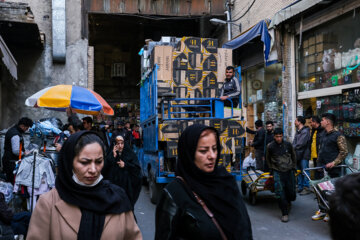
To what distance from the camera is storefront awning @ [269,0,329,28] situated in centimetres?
914

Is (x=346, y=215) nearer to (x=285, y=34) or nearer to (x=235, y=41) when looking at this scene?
(x=285, y=34)

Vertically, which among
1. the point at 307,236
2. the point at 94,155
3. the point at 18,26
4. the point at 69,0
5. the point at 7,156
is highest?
the point at 69,0

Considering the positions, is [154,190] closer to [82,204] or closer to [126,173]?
[126,173]

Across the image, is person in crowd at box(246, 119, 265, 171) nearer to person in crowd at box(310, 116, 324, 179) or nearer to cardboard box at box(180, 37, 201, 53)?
person in crowd at box(310, 116, 324, 179)

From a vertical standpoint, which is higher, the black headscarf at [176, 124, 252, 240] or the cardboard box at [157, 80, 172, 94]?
the cardboard box at [157, 80, 172, 94]

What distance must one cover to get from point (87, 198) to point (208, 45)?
21.3 feet

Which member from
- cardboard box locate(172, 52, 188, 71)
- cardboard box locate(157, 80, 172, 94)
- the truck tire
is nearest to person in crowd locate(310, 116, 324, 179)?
cardboard box locate(172, 52, 188, 71)

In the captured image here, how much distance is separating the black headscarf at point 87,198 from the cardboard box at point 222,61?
250 inches

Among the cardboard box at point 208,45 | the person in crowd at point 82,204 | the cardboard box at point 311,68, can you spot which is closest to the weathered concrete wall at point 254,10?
the cardboard box at point 311,68

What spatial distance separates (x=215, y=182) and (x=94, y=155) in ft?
2.69

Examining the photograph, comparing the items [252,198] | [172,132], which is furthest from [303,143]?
[172,132]

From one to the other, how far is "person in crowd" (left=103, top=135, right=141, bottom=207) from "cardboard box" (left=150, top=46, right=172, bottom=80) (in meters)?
2.86

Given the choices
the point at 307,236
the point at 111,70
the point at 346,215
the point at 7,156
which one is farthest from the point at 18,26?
the point at 111,70

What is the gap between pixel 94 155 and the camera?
2281 millimetres
